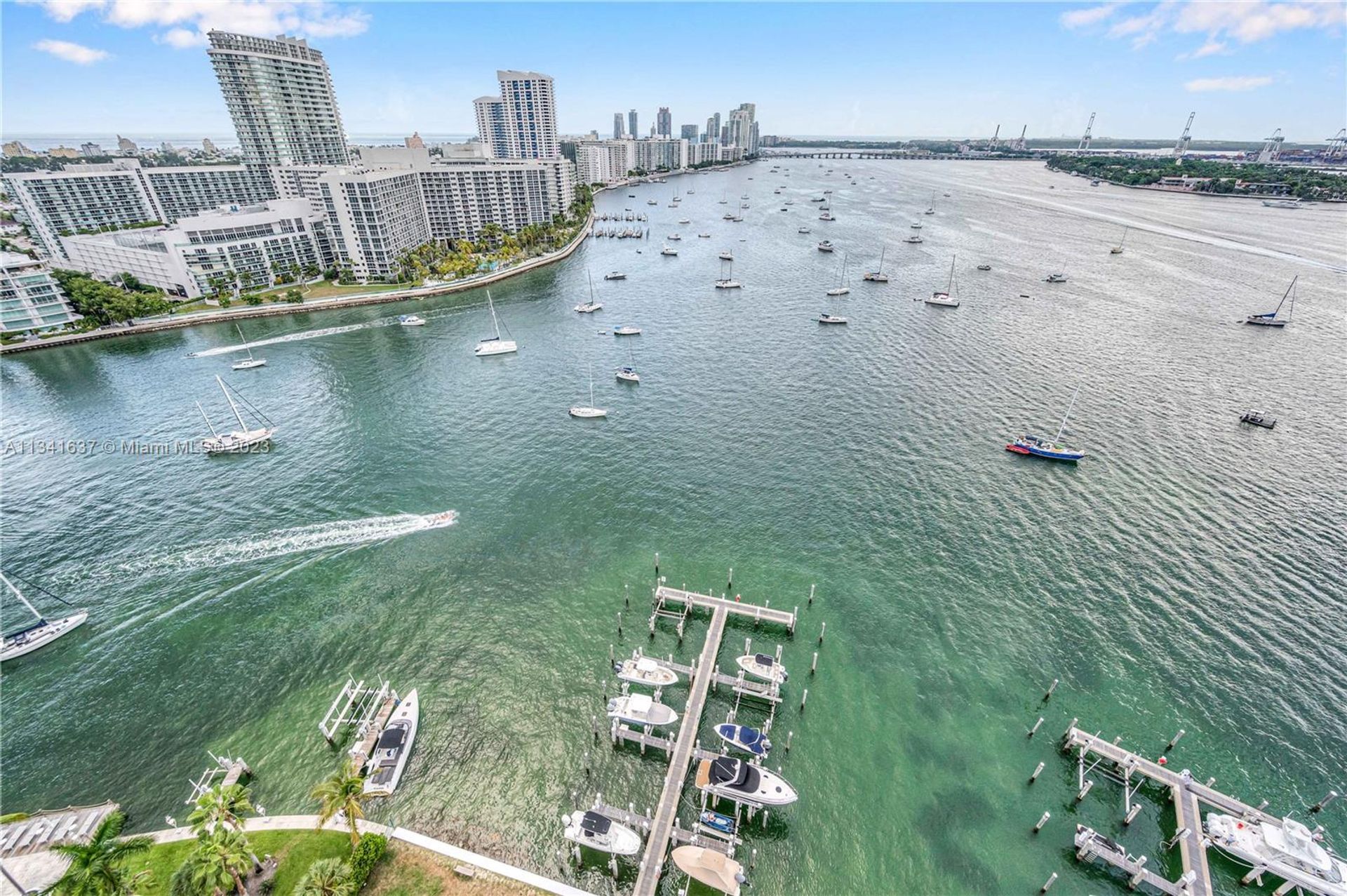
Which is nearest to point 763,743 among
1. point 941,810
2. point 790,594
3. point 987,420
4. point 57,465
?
point 941,810

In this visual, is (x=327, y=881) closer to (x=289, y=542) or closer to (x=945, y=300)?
(x=289, y=542)

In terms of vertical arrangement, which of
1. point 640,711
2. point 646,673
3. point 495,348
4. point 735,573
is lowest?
point 735,573

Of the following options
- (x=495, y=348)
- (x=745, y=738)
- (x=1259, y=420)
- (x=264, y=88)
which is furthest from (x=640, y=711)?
Answer: (x=264, y=88)

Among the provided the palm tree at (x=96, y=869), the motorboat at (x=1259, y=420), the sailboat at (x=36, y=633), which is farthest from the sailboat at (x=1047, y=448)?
the sailboat at (x=36, y=633)

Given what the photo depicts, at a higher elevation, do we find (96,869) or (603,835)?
(96,869)

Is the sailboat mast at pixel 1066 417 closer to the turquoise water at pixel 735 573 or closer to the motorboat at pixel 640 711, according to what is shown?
the turquoise water at pixel 735 573

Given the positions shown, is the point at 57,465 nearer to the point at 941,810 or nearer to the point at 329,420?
the point at 329,420
